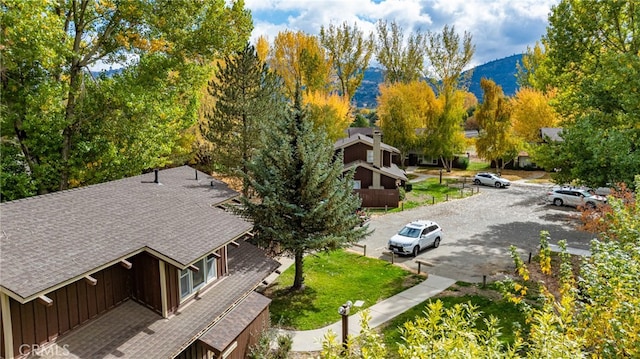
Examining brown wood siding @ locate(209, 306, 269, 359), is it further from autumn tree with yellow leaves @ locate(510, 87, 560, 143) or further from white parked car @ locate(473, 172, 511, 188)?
autumn tree with yellow leaves @ locate(510, 87, 560, 143)

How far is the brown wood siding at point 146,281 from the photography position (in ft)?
37.0

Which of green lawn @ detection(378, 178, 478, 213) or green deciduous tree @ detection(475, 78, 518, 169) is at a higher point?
green deciduous tree @ detection(475, 78, 518, 169)

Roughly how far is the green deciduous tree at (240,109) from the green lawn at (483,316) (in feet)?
47.9

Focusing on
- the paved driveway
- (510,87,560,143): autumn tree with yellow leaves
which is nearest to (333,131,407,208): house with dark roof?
the paved driveway

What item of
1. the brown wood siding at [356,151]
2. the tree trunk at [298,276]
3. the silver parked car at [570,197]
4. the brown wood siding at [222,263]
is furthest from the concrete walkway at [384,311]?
the silver parked car at [570,197]

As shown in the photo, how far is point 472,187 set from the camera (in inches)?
1732

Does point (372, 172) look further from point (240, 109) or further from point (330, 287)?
point (330, 287)

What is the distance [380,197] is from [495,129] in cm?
1980

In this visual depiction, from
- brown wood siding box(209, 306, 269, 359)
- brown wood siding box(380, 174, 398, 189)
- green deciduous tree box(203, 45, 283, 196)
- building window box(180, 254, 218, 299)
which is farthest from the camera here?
brown wood siding box(380, 174, 398, 189)

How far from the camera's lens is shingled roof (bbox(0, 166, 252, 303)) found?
8.87 m

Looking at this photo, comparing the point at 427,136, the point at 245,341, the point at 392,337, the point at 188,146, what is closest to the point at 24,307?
the point at 245,341

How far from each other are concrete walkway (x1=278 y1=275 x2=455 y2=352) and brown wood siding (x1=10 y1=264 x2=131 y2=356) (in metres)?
6.43

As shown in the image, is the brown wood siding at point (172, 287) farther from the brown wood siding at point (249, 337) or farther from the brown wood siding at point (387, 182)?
the brown wood siding at point (387, 182)

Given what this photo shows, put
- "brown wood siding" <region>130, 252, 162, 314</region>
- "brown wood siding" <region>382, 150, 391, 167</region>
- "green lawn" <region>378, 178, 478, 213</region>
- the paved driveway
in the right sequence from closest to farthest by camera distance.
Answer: "brown wood siding" <region>130, 252, 162, 314</region>
the paved driveway
"green lawn" <region>378, 178, 478, 213</region>
"brown wood siding" <region>382, 150, 391, 167</region>
